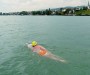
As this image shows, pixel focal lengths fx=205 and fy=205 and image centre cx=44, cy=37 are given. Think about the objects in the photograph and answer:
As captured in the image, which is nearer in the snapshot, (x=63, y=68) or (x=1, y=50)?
(x=63, y=68)

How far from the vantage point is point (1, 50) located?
28.2m

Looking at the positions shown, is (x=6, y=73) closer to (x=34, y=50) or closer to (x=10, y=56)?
(x=10, y=56)

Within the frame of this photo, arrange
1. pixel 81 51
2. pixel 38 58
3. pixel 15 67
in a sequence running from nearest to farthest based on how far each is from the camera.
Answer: pixel 15 67 < pixel 38 58 < pixel 81 51

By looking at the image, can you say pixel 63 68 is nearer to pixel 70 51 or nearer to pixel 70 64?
pixel 70 64

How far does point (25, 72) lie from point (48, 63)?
3136mm

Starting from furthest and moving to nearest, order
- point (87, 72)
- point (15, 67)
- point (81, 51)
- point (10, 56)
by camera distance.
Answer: point (81, 51)
point (10, 56)
point (15, 67)
point (87, 72)

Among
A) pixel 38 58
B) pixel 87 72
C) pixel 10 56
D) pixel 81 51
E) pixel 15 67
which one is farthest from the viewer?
pixel 81 51

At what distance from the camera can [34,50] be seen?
2633 centimetres

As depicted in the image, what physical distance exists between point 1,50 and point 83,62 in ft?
39.6

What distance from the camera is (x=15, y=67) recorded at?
2038 cm

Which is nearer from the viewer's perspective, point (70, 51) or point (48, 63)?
point (48, 63)

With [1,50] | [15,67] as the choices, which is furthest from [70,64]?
[1,50]

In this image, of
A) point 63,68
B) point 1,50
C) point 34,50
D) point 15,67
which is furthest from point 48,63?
point 1,50

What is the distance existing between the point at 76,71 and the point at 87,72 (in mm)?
1008
